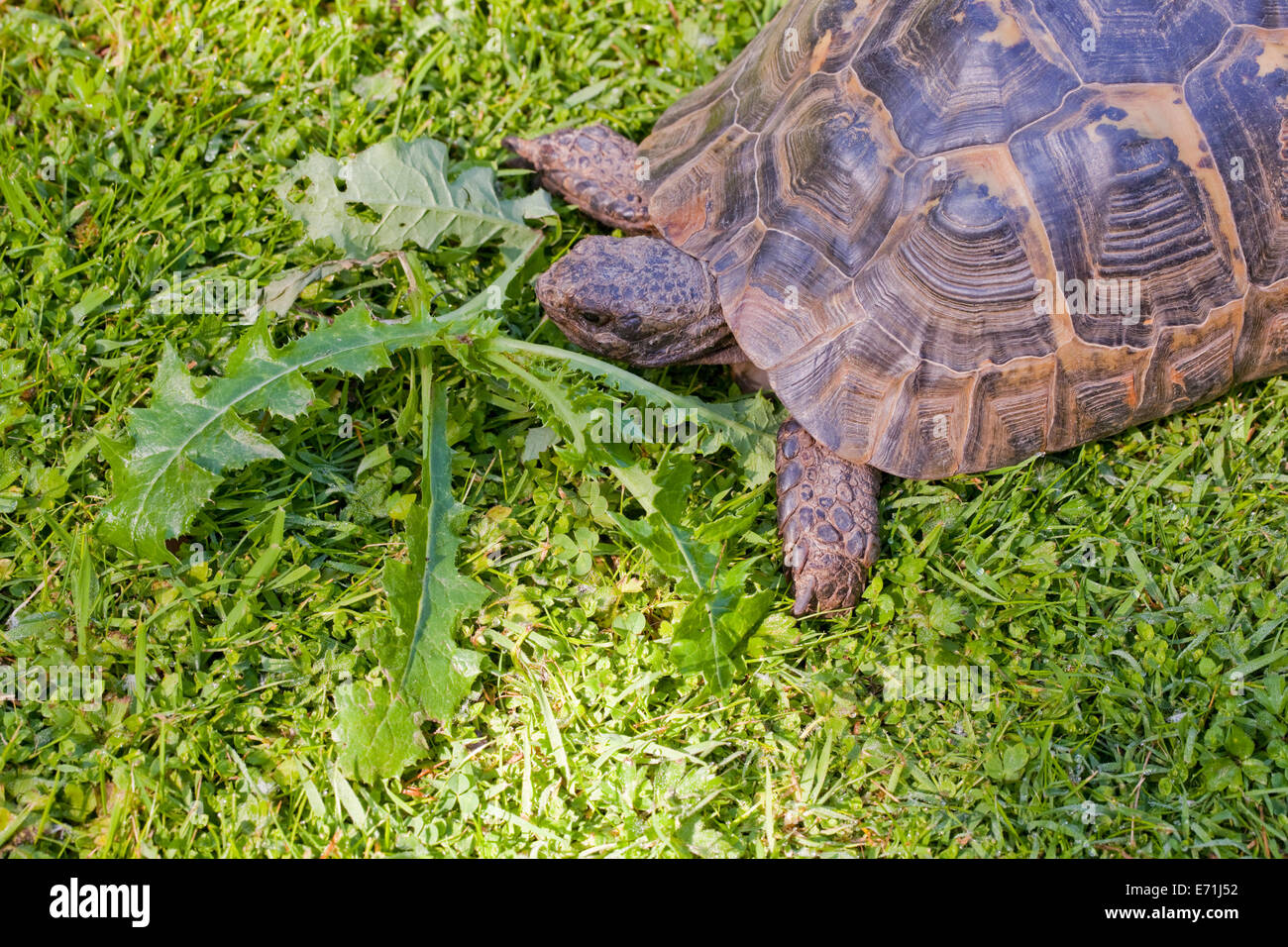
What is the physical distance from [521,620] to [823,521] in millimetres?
1046

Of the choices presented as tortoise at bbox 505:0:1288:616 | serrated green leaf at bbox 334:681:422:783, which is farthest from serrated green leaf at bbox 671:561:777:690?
serrated green leaf at bbox 334:681:422:783

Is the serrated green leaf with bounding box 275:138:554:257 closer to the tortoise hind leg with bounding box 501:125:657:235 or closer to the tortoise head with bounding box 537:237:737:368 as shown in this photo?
the tortoise hind leg with bounding box 501:125:657:235

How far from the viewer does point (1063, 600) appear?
3279 mm

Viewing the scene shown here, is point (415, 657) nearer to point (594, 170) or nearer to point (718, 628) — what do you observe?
point (718, 628)

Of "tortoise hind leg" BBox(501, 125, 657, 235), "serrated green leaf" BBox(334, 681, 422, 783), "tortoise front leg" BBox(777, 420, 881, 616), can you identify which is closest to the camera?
"serrated green leaf" BBox(334, 681, 422, 783)

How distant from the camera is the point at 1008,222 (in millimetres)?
3045

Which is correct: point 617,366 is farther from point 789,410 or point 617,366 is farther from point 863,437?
point 863,437

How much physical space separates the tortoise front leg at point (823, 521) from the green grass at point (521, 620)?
0.11 m

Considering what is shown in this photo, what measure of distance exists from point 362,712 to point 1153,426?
295 cm

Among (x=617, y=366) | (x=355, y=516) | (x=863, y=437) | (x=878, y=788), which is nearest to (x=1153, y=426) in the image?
Result: (x=863, y=437)

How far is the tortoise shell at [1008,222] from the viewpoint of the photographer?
10.00ft

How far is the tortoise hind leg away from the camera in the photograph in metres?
3.79

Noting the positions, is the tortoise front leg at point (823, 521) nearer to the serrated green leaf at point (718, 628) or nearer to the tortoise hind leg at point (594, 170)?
the serrated green leaf at point (718, 628)
